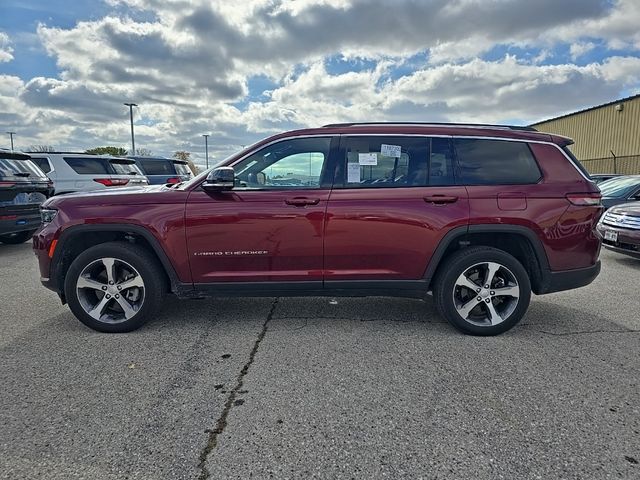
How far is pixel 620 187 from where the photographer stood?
27.2 ft

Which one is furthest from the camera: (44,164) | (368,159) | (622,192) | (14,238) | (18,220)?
(44,164)

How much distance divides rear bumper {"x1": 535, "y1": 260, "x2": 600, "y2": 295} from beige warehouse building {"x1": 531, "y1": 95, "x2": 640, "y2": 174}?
1931 cm

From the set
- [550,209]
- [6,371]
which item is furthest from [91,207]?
[550,209]

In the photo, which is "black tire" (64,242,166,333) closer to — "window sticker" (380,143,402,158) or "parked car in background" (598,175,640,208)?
"window sticker" (380,143,402,158)

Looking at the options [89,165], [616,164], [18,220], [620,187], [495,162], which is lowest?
[18,220]

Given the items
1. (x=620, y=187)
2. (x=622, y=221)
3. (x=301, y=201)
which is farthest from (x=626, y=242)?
(x=301, y=201)

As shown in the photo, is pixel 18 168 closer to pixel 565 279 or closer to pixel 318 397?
pixel 318 397

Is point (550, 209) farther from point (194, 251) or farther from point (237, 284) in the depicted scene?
point (194, 251)

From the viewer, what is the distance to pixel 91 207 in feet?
11.8

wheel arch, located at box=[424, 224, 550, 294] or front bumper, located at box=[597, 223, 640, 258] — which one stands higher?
wheel arch, located at box=[424, 224, 550, 294]

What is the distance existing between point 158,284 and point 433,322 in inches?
102

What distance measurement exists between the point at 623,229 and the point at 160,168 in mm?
12769

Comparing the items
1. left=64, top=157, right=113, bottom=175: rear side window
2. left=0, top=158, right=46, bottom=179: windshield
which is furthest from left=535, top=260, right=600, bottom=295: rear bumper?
left=64, top=157, right=113, bottom=175: rear side window

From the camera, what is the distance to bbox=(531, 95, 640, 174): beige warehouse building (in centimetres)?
2200
